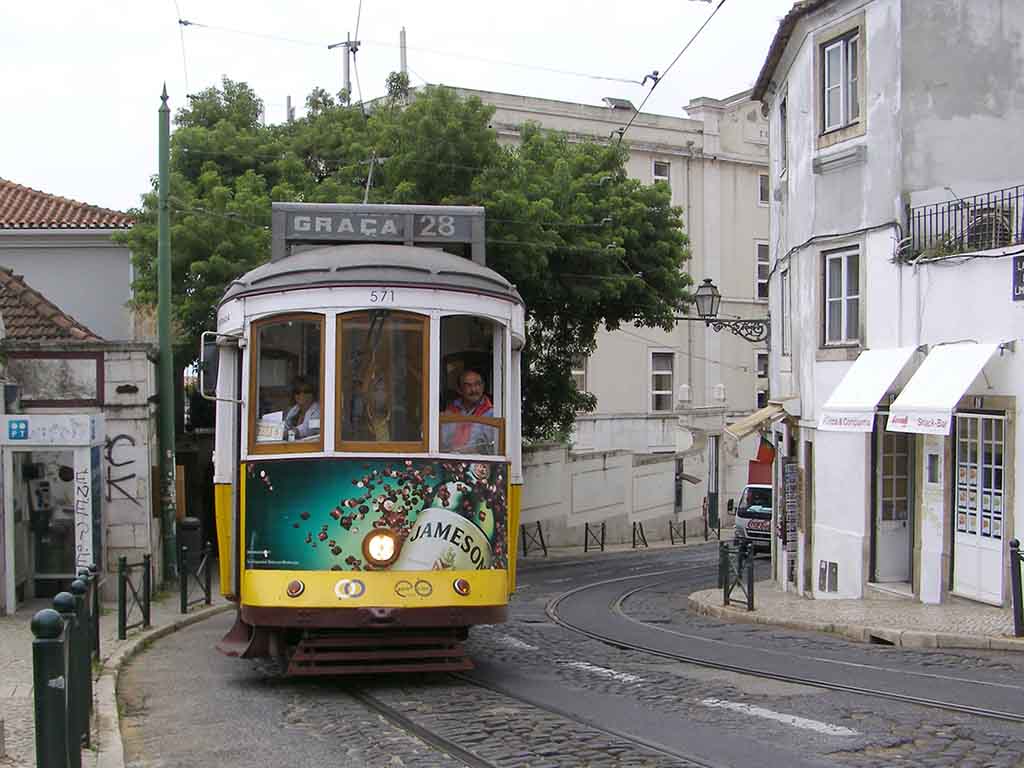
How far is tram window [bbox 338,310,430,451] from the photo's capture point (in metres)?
10.5

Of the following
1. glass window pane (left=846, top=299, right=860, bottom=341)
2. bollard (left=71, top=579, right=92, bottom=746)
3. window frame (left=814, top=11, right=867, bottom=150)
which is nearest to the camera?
bollard (left=71, top=579, right=92, bottom=746)

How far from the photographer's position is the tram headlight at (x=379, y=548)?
1034 centimetres

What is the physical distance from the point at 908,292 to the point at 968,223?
1143mm

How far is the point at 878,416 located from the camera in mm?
18969

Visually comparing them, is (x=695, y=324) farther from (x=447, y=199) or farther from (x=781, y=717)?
(x=781, y=717)

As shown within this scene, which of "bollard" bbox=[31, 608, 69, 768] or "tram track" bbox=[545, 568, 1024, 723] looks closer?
"bollard" bbox=[31, 608, 69, 768]

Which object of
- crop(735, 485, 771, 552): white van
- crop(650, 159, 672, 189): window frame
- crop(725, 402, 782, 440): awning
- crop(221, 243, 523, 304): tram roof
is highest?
crop(650, 159, 672, 189): window frame

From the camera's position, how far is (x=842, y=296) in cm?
2002

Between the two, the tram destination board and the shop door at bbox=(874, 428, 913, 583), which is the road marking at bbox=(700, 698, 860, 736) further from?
the shop door at bbox=(874, 428, 913, 583)

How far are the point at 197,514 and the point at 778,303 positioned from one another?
1272 centimetres

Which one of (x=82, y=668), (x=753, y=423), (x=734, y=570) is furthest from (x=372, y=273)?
(x=753, y=423)

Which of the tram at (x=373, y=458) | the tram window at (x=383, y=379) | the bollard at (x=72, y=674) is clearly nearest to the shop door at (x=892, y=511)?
the tram at (x=373, y=458)

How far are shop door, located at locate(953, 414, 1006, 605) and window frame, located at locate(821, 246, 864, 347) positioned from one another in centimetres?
272

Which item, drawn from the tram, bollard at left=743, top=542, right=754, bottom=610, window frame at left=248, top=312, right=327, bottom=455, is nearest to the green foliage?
bollard at left=743, top=542, right=754, bottom=610
